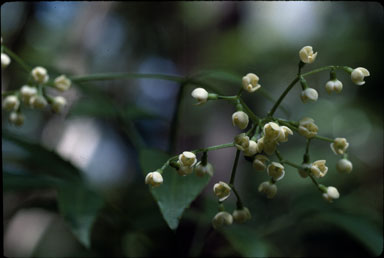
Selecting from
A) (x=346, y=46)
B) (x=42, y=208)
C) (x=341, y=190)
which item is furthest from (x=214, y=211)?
(x=346, y=46)

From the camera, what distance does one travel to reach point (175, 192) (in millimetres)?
791

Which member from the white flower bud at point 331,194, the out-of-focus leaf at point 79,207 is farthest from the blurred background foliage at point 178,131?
the white flower bud at point 331,194

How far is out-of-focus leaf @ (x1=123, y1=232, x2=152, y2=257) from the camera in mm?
1099

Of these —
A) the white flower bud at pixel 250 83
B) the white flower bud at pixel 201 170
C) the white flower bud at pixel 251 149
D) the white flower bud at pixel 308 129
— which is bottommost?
the white flower bud at pixel 201 170

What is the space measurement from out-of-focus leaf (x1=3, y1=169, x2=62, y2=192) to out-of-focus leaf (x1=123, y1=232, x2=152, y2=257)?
262mm

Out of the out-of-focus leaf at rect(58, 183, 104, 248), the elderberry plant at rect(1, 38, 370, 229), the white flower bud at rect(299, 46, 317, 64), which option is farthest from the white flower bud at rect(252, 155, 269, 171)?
the out-of-focus leaf at rect(58, 183, 104, 248)

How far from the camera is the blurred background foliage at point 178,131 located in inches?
45.3

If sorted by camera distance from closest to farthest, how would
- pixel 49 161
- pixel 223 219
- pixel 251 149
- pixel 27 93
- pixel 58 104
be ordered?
pixel 251 149
pixel 223 219
pixel 27 93
pixel 58 104
pixel 49 161

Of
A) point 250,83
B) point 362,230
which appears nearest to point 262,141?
point 250,83

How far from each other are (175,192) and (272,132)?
0.76ft

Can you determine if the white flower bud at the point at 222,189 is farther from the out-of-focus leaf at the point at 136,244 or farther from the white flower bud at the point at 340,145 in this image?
the out-of-focus leaf at the point at 136,244

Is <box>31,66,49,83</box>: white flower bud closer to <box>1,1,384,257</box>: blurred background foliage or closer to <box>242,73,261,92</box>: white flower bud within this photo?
<box>1,1,384,257</box>: blurred background foliage

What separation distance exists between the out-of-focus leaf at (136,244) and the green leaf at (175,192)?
334mm

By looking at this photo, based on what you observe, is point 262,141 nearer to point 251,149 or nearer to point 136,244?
point 251,149
